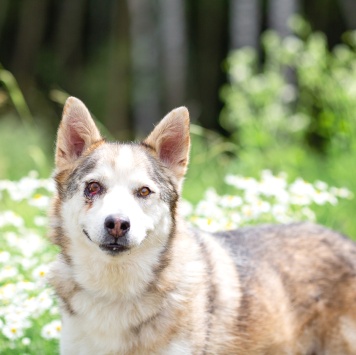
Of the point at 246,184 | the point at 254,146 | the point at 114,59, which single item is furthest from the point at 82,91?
the point at 246,184

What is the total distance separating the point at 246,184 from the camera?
249 inches

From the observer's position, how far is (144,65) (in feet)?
70.7

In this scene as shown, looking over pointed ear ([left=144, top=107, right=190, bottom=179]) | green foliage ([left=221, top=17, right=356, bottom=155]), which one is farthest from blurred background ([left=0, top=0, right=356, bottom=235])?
pointed ear ([left=144, top=107, right=190, bottom=179])

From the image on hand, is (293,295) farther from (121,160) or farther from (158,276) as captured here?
(121,160)

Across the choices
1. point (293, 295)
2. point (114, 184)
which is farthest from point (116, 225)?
point (293, 295)

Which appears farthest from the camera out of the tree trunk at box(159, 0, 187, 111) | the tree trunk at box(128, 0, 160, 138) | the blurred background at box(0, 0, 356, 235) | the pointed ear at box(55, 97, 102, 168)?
the tree trunk at box(128, 0, 160, 138)

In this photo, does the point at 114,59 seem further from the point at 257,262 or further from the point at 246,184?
the point at 257,262

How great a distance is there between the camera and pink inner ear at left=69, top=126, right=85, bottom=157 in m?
4.41

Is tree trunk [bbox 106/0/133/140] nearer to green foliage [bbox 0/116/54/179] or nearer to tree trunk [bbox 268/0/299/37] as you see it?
tree trunk [bbox 268/0/299/37]

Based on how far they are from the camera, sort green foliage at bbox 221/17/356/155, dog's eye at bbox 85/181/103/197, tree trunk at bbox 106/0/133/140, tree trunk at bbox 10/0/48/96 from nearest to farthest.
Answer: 1. dog's eye at bbox 85/181/103/197
2. green foliage at bbox 221/17/356/155
3. tree trunk at bbox 106/0/133/140
4. tree trunk at bbox 10/0/48/96

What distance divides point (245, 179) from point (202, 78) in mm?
18531

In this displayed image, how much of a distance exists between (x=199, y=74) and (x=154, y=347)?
2130cm

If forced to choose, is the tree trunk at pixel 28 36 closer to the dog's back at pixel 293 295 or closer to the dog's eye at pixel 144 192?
the dog's back at pixel 293 295

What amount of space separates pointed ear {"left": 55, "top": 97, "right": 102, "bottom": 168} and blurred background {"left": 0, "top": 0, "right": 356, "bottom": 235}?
276cm
